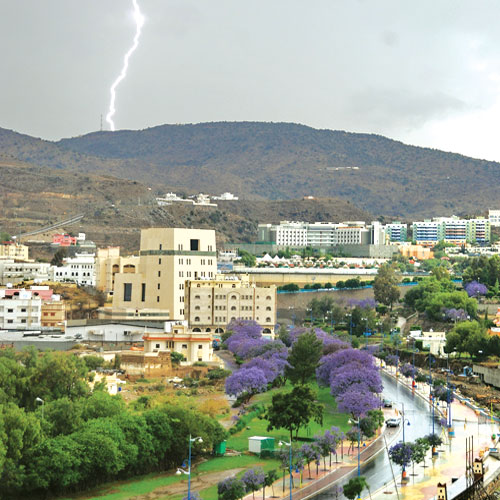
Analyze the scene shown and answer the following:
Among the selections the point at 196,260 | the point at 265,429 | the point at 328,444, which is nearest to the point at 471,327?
the point at 196,260

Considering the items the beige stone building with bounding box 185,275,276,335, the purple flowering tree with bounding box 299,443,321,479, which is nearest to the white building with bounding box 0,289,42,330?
the beige stone building with bounding box 185,275,276,335

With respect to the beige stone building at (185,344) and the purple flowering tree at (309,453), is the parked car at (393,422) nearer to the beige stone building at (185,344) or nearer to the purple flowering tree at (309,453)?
the purple flowering tree at (309,453)

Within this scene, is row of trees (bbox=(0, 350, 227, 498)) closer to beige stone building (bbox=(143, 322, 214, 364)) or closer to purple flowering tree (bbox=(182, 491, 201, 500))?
purple flowering tree (bbox=(182, 491, 201, 500))

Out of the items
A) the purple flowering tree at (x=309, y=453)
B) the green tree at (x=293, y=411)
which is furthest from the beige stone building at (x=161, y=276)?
the purple flowering tree at (x=309, y=453)

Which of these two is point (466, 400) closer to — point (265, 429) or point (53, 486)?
point (265, 429)

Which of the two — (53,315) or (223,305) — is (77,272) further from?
(53,315)
